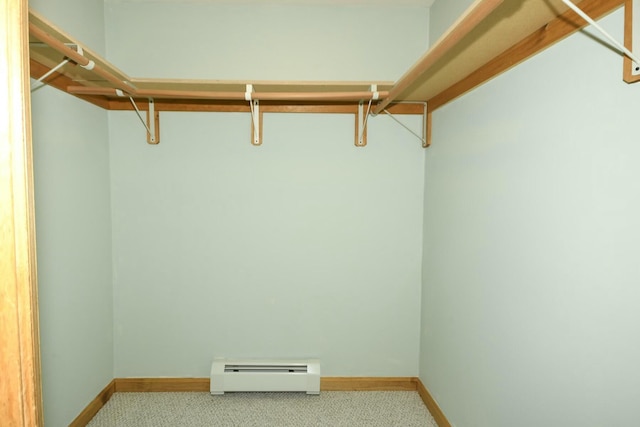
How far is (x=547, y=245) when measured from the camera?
1.30 m

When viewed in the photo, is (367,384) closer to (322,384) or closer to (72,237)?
(322,384)

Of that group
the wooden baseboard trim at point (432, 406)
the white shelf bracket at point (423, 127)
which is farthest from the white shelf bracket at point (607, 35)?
the wooden baseboard trim at point (432, 406)

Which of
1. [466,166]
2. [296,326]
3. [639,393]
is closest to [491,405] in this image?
[639,393]

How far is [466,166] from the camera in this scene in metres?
1.96

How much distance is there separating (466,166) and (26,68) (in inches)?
72.7

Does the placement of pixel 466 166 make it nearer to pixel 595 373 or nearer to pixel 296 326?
pixel 595 373

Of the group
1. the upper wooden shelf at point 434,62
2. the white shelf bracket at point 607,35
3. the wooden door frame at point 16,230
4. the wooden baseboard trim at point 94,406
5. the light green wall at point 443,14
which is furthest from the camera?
the wooden baseboard trim at point 94,406

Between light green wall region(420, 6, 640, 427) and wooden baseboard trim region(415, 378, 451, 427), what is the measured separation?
0.35 ft

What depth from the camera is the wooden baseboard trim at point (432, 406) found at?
7.15 feet

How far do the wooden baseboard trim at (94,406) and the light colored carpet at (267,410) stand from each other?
3 centimetres

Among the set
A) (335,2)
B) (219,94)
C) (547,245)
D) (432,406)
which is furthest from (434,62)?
(432,406)

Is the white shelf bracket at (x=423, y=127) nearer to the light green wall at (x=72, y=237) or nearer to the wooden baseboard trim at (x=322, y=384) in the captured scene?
the wooden baseboard trim at (x=322, y=384)

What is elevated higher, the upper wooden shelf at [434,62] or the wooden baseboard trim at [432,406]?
the upper wooden shelf at [434,62]

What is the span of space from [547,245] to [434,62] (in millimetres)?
821
